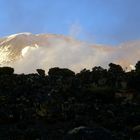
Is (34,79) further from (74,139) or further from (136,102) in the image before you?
(74,139)

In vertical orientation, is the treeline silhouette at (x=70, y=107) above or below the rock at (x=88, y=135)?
above

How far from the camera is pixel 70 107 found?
32219mm

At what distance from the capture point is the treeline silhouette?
89.3 feet

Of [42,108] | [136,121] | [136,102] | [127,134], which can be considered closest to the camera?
[127,134]

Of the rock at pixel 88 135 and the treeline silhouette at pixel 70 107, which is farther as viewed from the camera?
the treeline silhouette at pixel 70 107

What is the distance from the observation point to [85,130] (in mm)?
22906

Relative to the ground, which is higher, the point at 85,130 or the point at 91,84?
the point at 91,84

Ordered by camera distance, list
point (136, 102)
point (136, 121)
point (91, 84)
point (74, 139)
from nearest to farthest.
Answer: point (74, 139)
point (136, 121)
point (136, 102)
point (91, 84)

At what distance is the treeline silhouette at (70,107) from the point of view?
27219mm

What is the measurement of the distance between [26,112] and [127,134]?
6.72m

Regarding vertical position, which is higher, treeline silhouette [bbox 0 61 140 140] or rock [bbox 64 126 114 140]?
treeline silhouette [bbox 0 61 140 140]

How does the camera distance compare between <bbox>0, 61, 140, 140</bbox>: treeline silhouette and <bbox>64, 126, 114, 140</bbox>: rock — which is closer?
<bbox>64, 126, 114, 140</bbox>: rock

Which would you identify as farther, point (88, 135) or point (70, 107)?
point (70, 107)

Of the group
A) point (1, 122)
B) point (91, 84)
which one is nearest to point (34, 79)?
point (91, 84)
